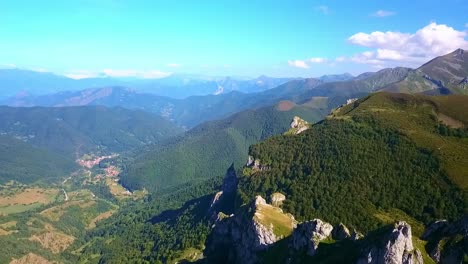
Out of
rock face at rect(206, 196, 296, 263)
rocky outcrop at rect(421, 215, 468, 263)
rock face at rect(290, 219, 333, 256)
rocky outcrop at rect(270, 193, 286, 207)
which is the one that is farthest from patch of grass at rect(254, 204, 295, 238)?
rocky outcrop at rect(421, 215, 468, 263)

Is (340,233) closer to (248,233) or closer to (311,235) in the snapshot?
(311,235)

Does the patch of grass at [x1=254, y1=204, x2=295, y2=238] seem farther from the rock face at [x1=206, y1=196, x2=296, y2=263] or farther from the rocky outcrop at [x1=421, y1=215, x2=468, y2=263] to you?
the rocky outcrop at [x1=421, y1=215, x2=468, y2=263]

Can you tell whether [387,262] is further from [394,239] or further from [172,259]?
[172,259]

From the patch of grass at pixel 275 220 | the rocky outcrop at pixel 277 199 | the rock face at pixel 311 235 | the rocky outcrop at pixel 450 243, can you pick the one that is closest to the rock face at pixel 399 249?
the rocky outcrop at pixel 450 243

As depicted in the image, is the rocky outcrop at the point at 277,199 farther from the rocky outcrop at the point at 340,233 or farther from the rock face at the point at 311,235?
the rocky outcrop at the point at 340,233

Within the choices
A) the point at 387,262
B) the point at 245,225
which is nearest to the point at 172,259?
the point at 245,225

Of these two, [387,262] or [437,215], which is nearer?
[387,262]
